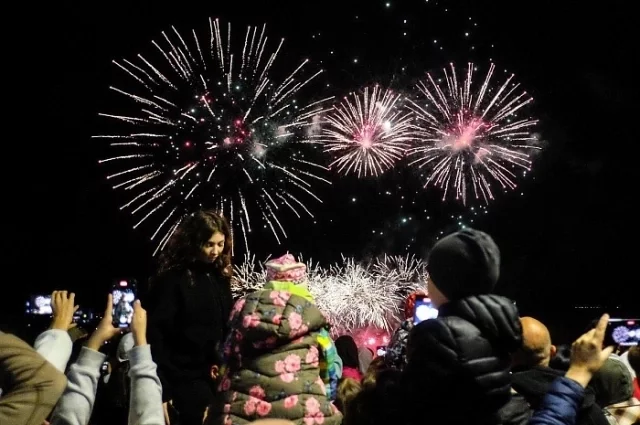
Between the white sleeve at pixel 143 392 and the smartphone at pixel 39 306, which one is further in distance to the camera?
the smartphone at pixel 39 306

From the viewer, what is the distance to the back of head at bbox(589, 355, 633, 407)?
15.2ft

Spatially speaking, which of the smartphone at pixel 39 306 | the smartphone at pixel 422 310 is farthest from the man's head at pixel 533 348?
the smartphone at pixel 39 306

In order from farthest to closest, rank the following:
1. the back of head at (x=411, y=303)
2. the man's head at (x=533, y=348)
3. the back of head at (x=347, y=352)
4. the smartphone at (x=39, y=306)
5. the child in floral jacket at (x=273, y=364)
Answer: the smartphone at (x=39, y=306) < the back of head at (x=347, y=352) < the back of head at (x=411, y=303) < the child in floral jacket at (x=273, y=364) < the man's head at (x=533, y=348)

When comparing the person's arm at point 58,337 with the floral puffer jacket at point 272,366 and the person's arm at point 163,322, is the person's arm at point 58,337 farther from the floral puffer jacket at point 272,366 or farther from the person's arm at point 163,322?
the person's arm at point 163,322

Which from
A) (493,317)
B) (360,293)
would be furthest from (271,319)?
(360,293)

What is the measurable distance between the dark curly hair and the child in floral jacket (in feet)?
2.91

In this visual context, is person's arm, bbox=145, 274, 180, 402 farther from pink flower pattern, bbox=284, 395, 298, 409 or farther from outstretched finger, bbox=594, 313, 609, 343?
outstretched finger, bbox=594, 313, 609, 343

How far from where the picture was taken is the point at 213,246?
17.1ft

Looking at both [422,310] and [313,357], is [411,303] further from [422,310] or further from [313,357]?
[313,357]

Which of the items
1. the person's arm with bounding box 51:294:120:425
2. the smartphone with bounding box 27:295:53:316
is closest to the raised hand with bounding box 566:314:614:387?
the person's arm with bounding box 51:294:120:425

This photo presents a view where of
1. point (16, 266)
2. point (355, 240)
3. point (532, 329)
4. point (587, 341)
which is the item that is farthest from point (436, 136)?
point (16, 266)

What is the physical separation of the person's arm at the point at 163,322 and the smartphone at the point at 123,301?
676mm

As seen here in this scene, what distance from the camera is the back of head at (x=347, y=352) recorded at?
7.25 m

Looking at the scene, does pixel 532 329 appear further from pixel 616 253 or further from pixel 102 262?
pixel 102 262
